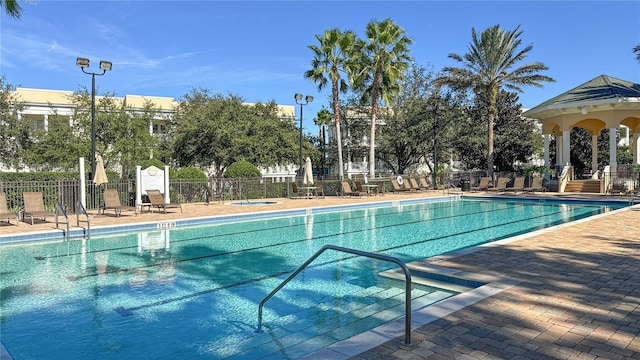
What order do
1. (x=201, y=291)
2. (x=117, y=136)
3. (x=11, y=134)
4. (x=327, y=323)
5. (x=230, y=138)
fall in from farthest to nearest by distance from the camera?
(x=230, y=138) < (x=11, y=134) < (x=117, y=136) < (x=201, y=291) < (x=327, y=323)

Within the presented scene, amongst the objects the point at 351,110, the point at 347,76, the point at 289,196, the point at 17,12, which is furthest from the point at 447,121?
the point at 17,12

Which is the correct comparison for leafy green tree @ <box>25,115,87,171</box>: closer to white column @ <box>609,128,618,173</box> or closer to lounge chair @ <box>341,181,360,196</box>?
lounge chair @ <box>341,181,360,196</box>

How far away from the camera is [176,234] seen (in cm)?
1139

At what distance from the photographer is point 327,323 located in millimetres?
4766

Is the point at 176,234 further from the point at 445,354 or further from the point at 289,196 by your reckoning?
the point at 289,196

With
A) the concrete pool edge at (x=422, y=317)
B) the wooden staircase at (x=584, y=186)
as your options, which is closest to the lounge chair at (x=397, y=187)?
the wooden staircase at (x=584, y=186)

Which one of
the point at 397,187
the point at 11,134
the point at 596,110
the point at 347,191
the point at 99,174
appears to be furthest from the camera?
the point at 11,134

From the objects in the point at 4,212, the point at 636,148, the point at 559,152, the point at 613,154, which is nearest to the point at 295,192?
the point at 4,212

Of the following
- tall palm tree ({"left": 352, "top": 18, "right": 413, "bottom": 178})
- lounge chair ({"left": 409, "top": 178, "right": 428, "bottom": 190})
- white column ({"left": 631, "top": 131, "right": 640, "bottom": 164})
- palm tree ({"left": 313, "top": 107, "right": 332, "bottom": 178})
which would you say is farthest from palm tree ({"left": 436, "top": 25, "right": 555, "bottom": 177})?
palm tree ({"left": 313, "top": 107, "right": 332, "bottom": 178})

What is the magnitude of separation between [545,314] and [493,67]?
84.1 feet

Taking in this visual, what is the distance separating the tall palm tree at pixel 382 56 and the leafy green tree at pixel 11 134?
23.5m

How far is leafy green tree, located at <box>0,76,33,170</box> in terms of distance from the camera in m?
29.4

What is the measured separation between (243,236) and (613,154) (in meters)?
21.4

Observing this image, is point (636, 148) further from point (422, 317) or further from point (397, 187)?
point (422, 317)
